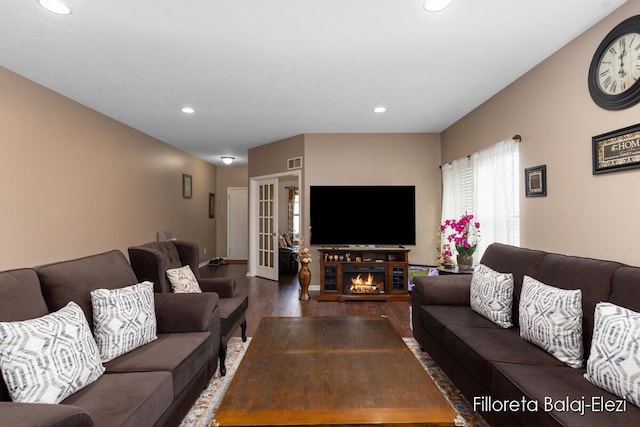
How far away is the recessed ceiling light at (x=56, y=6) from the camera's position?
2037 mm

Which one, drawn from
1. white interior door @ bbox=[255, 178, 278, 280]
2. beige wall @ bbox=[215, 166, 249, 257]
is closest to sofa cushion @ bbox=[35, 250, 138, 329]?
white interior door @ bbox=[255, 178, 278, 280]

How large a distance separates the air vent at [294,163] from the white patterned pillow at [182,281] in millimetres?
2969

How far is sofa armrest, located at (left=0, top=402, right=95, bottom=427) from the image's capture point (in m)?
0.98

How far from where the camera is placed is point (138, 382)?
152 centimetres

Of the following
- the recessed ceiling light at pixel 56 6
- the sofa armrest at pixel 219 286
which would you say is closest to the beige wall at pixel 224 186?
the sofa armrest at pixel 219 286

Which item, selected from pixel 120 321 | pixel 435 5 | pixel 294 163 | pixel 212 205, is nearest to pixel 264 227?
pixel 294 163

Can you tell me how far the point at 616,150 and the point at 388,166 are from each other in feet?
10.8

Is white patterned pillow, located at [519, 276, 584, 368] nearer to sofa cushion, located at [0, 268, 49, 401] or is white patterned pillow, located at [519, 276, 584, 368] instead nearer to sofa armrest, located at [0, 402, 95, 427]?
sofa armrest, located at [0, 402, 95, 427]

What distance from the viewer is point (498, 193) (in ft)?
11.5

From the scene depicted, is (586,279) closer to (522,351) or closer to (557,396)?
(522,351)

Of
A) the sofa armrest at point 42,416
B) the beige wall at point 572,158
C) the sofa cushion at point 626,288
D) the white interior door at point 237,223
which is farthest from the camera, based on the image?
the white interior door at point 237,223

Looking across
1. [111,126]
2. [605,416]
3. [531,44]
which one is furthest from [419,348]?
[111,126]

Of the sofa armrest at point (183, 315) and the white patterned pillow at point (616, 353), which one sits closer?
the white patterned pillow at point (616, 353)

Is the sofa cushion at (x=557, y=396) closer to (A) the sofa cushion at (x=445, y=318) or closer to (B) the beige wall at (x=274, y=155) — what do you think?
(A) the sofa cushion at (x=445, y=318)
